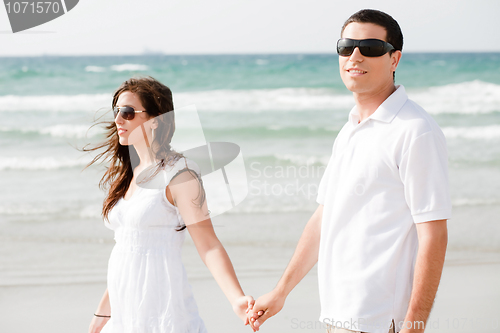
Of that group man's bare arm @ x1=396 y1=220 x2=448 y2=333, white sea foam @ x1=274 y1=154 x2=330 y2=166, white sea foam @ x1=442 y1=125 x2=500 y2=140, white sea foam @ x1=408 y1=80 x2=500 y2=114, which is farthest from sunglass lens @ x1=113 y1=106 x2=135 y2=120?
white sea foam @ x1=408 y1=80 x2=500 y2=114

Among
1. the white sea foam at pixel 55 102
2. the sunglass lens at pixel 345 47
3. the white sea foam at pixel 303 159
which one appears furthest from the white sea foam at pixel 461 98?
the sunglass lens at pixel 345 47

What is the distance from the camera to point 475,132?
42.1 feet

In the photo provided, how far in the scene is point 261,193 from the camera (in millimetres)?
7879

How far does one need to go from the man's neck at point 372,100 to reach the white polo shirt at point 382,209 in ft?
0.15

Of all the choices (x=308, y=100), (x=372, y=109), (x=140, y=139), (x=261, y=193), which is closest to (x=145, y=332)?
(x=140, y=139)

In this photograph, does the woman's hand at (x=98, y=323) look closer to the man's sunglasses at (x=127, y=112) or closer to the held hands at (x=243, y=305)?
the held hands at (x=243, y=305)

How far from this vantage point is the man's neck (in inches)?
79.7

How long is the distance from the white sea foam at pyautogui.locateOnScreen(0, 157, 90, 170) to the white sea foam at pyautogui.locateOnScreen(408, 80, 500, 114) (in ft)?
36.4

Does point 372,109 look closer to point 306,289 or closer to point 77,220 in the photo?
point 306,289

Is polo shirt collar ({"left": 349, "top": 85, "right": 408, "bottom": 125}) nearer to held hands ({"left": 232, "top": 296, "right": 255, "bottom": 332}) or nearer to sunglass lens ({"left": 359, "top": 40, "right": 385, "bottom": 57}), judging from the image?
sunglass lens ({"left": 359, "top": 40, "right": 385, "bottom": 57})

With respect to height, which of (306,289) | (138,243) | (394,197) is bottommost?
(306,289)

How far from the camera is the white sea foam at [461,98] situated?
1580 centimetres

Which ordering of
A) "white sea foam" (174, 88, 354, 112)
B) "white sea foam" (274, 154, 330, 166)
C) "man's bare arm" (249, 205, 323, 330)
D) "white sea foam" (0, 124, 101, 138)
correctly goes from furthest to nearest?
1. "white sea foam" (174, 88, 354, 112)
2. "white sea foam" (0, 124, 101, 138)
3. "white sea foam" (274, 154, 330, 166)
4. "man's bare arm" (249, 205, 323, 330)

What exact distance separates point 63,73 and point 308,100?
13.1 m
